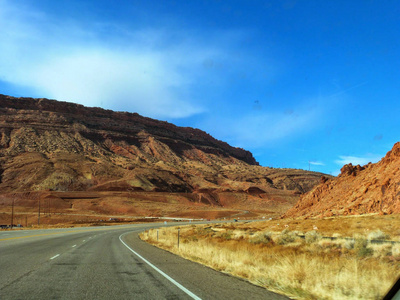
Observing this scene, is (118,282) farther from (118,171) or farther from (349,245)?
(118,171)

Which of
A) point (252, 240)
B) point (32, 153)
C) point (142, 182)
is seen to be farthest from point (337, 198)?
point (32, 153)

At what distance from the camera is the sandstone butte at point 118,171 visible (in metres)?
96.9

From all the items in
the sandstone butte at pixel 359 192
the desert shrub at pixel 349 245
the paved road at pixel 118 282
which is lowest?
the desert shrub at pixel 349 245

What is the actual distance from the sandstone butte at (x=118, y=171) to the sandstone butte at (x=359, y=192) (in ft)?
137

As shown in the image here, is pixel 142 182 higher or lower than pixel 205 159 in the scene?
lower

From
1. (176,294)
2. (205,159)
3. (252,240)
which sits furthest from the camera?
(205,159)

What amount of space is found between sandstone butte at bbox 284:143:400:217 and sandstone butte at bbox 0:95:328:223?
41.8 meters

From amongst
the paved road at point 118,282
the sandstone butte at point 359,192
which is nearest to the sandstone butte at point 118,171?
the sandstone butte at point 359,192

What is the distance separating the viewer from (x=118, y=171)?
4429 inches

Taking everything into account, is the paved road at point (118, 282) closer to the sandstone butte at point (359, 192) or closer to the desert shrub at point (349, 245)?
the desert shrub at point (349, 245)

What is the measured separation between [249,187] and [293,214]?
71.5 meters

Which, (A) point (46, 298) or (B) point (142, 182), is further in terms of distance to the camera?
(B) point (142, 182)

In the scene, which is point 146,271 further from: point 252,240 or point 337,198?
point 337,198

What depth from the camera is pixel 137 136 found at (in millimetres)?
146375
